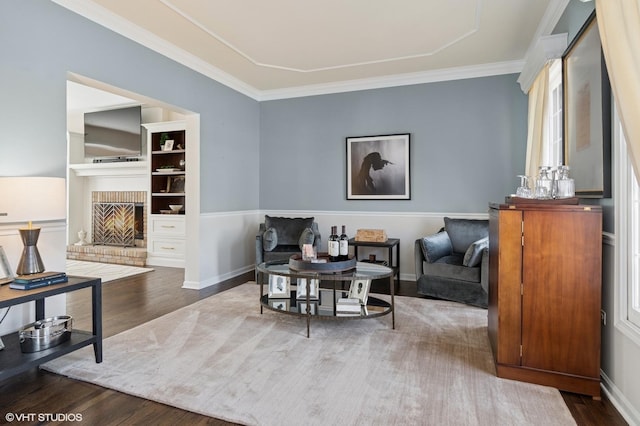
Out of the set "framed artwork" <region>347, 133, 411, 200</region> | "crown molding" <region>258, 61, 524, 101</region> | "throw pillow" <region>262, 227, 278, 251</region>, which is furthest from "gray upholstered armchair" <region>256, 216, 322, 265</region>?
"crown molding" <region>258, 61, 524, 101</region>

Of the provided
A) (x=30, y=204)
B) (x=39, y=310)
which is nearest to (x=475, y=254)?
(x=30, y=204)

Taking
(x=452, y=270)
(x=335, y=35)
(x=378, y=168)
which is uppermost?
(x=335, y=35)

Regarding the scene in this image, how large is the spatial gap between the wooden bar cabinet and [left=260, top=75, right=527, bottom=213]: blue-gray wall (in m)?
2.79

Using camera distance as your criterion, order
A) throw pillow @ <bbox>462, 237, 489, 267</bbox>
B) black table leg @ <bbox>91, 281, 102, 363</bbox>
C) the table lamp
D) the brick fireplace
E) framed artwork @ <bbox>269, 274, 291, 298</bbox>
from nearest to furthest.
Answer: the table lamp < black table leg @ <bbox>91, 281, 102, 363</bbox> < framed artwork @ <bbox>269, 274, 291, 298</bbox> < throw pillow @ <bbox>462, 237, 489, 267</bbox> < the brick fireplace

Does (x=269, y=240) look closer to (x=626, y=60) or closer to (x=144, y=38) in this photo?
(x=144, y=38)

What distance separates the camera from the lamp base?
97.2 inches

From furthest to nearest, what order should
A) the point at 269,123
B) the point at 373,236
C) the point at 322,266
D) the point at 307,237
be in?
the point at 269,123 < the point at 373,236 < the point at 307,237 < the point at 322,266

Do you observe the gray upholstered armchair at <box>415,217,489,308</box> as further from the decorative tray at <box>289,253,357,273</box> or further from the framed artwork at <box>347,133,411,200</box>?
the decorative tray at <box>289,253,357,273</box>

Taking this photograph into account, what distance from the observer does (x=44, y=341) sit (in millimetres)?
2373

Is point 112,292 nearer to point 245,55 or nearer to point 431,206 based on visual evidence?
point 245,55

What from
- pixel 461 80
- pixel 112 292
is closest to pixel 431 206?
→ pixel 461 80

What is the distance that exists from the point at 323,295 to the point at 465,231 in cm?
207

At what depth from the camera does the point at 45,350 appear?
7.56ft

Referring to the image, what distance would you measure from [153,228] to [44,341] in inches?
170
